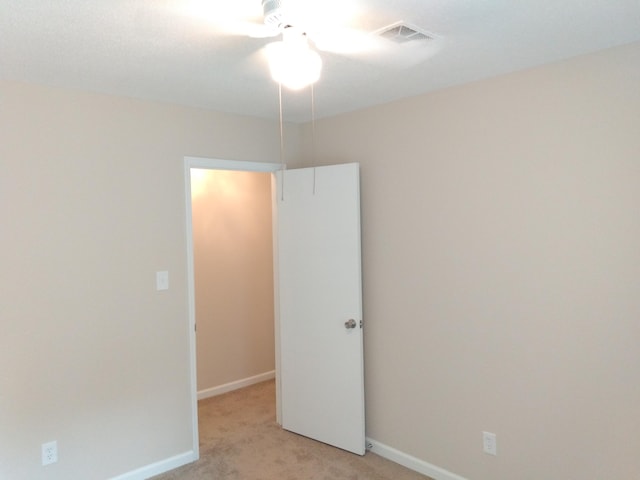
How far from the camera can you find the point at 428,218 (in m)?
2.91

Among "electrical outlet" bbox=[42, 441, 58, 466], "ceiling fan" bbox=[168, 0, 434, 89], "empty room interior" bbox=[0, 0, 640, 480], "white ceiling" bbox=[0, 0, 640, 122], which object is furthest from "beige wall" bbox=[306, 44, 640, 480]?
"electrical outlet" bbox=[42, 441, 58, 466]

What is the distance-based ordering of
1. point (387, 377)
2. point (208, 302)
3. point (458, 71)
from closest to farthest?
1. point (458, 71)
2. point (387, 377)
3. point (208, 302)

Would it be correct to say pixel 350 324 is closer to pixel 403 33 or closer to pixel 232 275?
pixel 232 275

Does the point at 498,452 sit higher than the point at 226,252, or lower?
lower

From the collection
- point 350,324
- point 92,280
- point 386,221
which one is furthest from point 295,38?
point 350,324

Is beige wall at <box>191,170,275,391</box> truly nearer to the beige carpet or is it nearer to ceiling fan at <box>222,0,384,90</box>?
the beige carpet

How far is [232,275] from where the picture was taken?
4.53 metres

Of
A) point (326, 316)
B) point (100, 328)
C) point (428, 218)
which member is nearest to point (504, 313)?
point (428, 218)

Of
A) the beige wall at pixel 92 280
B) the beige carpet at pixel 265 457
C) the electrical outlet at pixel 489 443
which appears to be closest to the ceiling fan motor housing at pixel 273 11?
the beige wall at pixel 92 280

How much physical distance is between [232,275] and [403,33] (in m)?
3.11

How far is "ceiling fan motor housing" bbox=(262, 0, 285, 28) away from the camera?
1.52 metres

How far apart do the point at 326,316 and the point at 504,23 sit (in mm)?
2159

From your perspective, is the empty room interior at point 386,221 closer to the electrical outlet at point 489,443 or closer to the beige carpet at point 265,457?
the electrical outlet at point 489,443

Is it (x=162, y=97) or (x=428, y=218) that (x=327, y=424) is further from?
(x=162, y=97)
